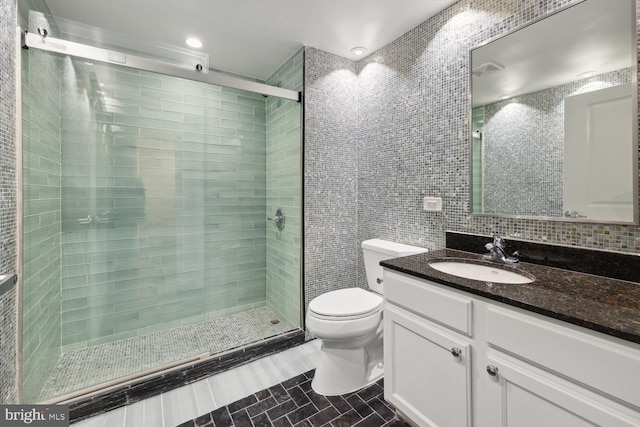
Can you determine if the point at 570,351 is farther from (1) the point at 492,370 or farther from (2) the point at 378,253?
(2) the point at 378,253

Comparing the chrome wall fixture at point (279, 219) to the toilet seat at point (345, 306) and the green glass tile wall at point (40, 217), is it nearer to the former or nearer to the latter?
the toilet seat at point (345, 306)

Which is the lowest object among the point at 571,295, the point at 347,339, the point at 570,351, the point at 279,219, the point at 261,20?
the point at 347,339

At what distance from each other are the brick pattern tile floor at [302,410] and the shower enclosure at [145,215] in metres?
0.49

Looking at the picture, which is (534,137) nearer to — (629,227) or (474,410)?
(629,227)

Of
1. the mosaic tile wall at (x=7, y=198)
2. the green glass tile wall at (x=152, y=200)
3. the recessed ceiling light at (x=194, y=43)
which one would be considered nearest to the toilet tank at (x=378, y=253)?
the green glass tile wall at (x=152, y=200)

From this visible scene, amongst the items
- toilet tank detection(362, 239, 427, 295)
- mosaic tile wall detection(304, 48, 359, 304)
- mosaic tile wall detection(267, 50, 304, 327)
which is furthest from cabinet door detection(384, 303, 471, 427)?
mosaic tile wall detection(267, 50, 304, 327)

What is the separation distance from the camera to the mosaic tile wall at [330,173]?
2.17 meters

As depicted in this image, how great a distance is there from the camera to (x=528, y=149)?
4.51 ft

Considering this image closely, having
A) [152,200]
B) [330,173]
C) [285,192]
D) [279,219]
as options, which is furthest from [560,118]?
[152,200]

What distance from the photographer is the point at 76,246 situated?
1823 mm

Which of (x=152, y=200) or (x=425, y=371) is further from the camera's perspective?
(x=152, y=200)

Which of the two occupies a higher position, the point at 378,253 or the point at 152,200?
the point at 152,200

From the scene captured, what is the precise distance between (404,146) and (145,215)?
2025mm

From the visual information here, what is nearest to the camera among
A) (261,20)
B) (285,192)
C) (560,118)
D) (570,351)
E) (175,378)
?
(570,351)
